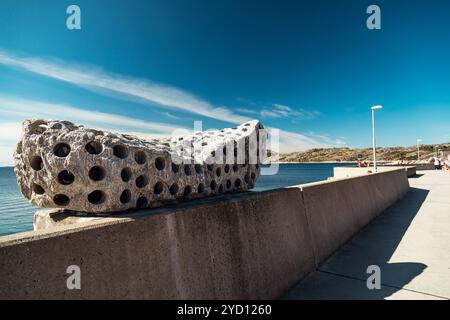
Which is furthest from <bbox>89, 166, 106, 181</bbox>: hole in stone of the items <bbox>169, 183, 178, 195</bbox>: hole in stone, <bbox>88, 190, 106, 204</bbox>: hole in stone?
<bbox>169, 183, 178, 195</bbox>: hole in stone

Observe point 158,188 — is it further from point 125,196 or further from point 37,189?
point 37,189

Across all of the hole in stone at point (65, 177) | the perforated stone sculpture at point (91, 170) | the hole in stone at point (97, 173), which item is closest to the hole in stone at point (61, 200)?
the perforated stone sculpture at point (91, 170)

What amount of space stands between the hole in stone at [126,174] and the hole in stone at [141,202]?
1.01 feet

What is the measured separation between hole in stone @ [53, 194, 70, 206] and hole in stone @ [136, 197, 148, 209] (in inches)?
27.1

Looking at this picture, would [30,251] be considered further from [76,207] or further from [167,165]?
[167,165]

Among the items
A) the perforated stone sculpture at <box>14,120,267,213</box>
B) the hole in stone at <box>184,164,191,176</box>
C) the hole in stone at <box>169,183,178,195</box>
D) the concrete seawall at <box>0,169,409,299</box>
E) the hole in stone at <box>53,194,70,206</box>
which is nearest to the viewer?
the concrete seawall at <box>0,169,409,299</box>

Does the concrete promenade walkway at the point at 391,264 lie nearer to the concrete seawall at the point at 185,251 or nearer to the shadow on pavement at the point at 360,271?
the shadow on pavement at the point at 360,271

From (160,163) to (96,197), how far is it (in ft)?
2.70

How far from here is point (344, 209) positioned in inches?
271

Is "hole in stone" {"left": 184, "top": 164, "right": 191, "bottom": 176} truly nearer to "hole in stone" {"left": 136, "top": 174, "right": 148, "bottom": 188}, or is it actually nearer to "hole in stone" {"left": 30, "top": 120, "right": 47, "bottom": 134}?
"hole in stone" {"left": 136, "top": 174, "right": 148, "bottom": 188}

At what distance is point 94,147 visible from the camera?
3.03 m

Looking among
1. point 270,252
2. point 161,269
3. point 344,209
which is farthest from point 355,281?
point 161,269

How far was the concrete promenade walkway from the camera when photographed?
4.25 m
